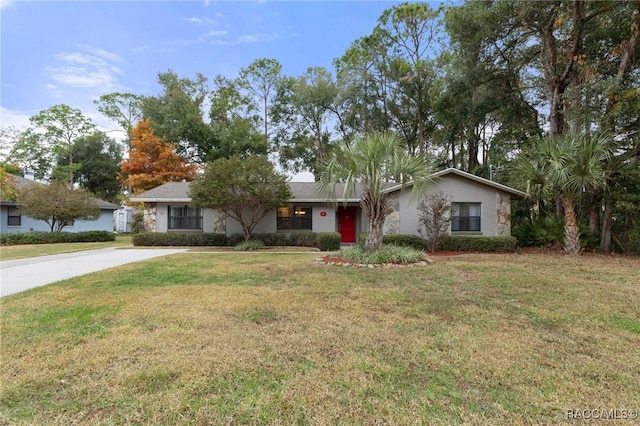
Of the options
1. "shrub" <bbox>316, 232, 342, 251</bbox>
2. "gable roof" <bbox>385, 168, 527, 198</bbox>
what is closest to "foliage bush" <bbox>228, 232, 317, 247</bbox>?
"shrub" <bbox>316, 232, 342, 251</bbox>

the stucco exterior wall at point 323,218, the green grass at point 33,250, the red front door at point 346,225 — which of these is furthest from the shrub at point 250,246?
the green grass at point 33,250

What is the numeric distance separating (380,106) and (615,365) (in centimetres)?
2514

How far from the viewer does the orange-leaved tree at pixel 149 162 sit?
2331 centimetres

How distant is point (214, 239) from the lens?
51.5ft

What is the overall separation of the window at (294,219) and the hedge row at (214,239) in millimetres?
752

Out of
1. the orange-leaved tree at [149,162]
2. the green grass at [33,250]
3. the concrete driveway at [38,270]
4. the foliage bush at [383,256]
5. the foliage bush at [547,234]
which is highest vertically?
the orange-leaved tree at [149,162]

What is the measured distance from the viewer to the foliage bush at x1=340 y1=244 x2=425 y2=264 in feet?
29.1

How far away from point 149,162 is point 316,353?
24683 millimetres

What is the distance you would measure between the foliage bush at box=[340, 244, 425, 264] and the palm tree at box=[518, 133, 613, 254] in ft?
18.4

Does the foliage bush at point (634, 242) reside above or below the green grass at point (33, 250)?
above

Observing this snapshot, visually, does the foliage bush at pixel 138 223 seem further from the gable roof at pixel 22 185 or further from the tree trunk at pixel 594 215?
the tree trunk at pixel 594 215

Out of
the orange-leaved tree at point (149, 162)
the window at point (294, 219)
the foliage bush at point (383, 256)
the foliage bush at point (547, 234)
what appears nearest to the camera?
the foliage bush at point (383, 256)

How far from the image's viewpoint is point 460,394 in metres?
2.54

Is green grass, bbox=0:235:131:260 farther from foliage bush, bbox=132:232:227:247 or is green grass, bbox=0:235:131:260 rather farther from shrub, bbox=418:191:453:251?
shrub, bbox=418:191:453:251
